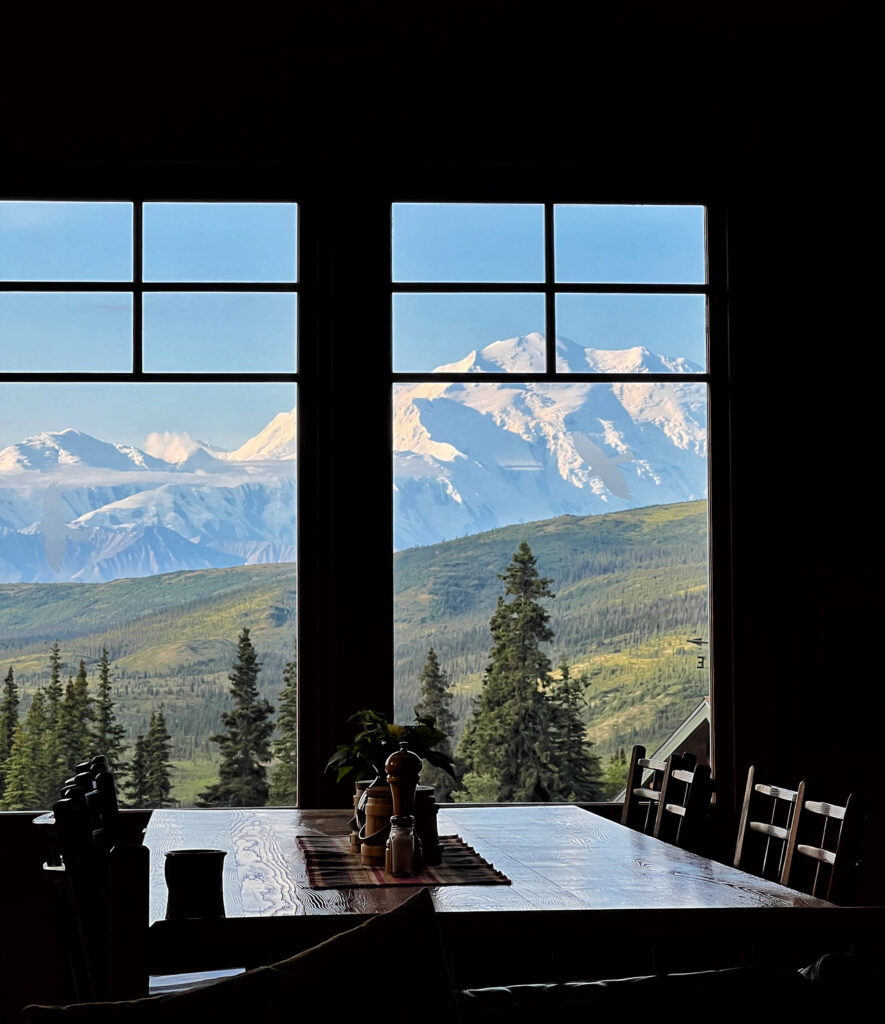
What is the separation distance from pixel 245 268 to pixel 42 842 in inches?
94.6

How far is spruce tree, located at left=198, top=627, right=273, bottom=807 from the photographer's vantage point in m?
4.88

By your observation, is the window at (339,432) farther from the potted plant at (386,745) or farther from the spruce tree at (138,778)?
the potted plant at (386,745)

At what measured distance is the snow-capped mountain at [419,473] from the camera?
5059 mm

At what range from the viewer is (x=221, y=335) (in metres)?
5.07

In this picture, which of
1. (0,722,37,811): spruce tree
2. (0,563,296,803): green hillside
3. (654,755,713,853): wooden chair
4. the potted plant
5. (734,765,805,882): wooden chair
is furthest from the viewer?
(0,563,296,803): green hillside

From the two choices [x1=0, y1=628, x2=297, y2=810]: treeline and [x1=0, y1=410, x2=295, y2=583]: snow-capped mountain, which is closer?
[x1=0, y1=628, x2=297, y2=810]: treeline

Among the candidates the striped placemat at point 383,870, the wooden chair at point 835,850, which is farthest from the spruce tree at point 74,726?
the wooden chair at point 835,850

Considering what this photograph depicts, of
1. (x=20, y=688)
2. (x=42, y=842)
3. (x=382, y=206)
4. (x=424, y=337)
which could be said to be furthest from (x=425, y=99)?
(x=42, y=842)

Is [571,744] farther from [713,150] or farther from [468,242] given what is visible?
[713,150]

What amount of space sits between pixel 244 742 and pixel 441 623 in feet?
3.04

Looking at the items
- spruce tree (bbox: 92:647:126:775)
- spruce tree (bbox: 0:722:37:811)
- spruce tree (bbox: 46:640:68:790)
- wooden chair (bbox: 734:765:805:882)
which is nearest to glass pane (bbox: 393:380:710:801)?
spruce tree (bbox: 92:647:126:775)

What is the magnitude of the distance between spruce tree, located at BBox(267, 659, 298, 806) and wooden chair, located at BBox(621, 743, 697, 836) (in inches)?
53.6

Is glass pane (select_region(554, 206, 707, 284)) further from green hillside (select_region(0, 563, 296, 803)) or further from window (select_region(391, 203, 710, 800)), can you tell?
green hillside (select_region(0, 563, 296, 803))

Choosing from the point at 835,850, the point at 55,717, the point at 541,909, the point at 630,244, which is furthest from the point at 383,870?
the point at 630,244
